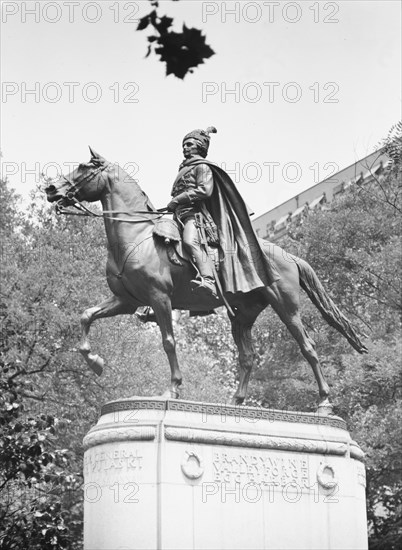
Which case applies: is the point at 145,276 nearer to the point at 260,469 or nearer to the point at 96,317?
the point at 96,317

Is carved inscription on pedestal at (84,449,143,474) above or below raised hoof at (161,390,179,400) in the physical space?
below

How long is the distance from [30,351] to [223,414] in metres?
13.9

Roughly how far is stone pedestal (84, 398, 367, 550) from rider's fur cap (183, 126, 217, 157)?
3823mm

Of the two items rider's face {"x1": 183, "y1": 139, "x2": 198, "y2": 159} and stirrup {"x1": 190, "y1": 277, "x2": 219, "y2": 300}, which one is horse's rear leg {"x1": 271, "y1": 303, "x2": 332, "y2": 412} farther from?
rider's face {"x1": 183, "y1": 139, "x2": 198, "y2": 159}

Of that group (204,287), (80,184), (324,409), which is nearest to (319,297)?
(324,409)

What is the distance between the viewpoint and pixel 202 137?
1655 cm

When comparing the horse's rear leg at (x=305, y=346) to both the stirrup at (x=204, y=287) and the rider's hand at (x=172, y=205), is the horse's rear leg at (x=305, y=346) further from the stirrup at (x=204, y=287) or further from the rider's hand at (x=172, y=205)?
the rider's hand at (x=172, y=205)

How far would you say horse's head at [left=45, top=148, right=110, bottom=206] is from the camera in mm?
15703

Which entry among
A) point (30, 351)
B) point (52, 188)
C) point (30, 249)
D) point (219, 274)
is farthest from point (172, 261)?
point (30, 249)

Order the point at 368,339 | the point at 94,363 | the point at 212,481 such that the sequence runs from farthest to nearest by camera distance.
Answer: the point at 368,339 < the point at 94,363 < the point at 212,481

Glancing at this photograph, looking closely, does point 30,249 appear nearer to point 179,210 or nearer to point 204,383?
point 204,383

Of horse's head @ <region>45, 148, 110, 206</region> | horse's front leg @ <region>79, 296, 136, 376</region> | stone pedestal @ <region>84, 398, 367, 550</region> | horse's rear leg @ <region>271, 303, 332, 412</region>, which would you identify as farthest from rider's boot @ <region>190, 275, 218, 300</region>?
horse's head @ <region>45, 148, 110, 206</region>

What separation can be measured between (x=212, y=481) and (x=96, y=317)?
2.71 m

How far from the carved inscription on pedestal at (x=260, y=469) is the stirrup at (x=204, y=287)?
2142 millimetres
